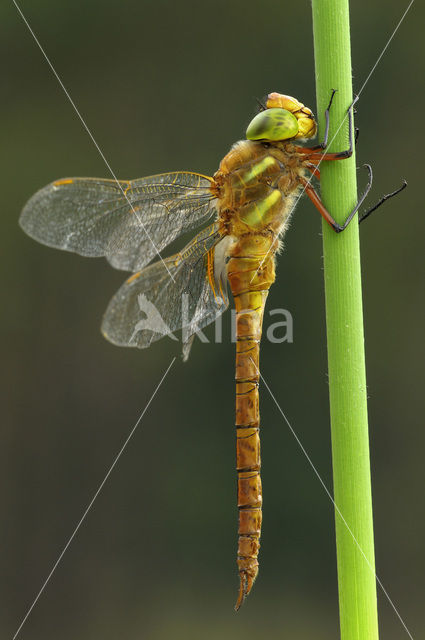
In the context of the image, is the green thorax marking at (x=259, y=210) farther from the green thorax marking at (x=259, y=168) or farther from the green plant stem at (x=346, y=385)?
the green plant stem at (x=346, y=385)

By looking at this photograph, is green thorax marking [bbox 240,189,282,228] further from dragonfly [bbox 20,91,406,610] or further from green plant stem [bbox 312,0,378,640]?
green plant stem [bbox 312,0,378,640]

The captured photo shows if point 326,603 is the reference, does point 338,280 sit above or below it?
above

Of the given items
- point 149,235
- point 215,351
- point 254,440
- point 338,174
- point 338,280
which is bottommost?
point 254,440

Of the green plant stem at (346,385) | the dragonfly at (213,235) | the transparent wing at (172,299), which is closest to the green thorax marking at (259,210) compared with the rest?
the dragonfly at (213,235)

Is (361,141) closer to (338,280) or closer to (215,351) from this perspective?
(215,351)

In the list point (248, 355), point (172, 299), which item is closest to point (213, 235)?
point (172, 299)

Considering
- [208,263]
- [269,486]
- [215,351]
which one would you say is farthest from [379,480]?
[208,263]

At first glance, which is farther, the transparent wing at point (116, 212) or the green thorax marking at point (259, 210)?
the transparent wing at point (116, 212)
